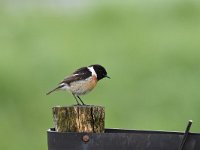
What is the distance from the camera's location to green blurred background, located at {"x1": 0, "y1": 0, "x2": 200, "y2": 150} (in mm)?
15062

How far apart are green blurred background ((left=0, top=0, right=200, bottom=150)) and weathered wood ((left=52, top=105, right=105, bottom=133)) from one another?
815 centimetres

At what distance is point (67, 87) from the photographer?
948cm

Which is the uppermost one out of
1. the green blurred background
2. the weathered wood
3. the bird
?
the weathered wood

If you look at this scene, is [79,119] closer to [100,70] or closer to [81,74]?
[100,70]

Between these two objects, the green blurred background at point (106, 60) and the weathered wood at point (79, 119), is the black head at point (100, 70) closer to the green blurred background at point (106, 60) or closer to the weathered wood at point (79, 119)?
the weathered wood at point (79, 119)

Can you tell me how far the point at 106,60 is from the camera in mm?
17656

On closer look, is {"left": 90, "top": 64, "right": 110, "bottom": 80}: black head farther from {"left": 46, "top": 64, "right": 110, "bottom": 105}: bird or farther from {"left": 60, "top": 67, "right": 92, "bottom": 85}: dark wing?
{"left": 60, "top": 67, "right": 92, "bottom": 85}: dark wing

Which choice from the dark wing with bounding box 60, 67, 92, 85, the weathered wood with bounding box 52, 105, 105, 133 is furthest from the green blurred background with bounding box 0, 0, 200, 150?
the weathered wood with bounding box 52, 105, 105, 133

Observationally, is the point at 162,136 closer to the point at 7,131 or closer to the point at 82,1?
the point at 7,131

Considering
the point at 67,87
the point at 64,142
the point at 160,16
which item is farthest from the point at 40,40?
the point at 64,142

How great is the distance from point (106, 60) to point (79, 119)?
38.3 feet

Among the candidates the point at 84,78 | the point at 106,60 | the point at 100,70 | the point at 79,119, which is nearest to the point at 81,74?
the point at 84,78

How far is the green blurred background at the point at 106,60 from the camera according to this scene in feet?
49.4

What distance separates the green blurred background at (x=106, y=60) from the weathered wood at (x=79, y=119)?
26.7ft
